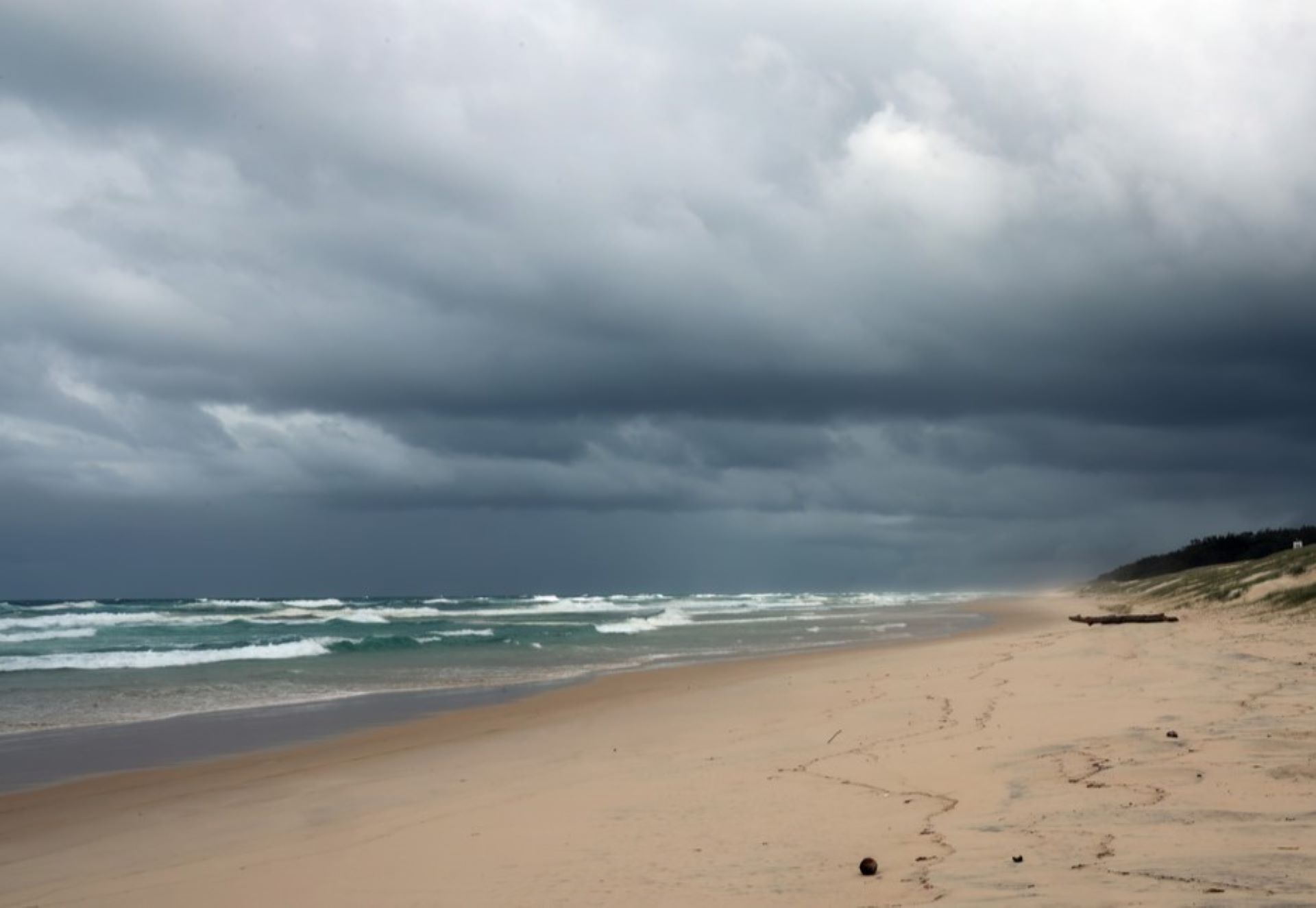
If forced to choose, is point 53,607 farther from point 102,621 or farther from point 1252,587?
point 1252,587

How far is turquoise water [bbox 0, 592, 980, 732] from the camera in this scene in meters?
20.7

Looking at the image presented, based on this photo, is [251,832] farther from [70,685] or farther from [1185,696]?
[70,685]

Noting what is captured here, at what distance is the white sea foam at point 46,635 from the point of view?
45.1 meters

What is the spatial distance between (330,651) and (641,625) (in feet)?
61.5

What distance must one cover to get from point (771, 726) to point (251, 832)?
6.24m

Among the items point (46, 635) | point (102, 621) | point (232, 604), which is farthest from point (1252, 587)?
point (232, 604)

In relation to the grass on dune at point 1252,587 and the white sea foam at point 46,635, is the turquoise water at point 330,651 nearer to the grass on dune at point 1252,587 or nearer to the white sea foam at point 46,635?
the white sea foam at point 46,635

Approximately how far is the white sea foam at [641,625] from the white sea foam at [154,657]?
13.7m

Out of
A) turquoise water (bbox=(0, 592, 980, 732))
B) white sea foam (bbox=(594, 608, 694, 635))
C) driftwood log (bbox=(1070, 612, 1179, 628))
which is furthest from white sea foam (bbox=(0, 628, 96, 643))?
driftwood log (bbox=(1070, 612, 1179, 628))

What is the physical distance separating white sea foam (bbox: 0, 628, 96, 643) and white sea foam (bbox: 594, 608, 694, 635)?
79.6 feet

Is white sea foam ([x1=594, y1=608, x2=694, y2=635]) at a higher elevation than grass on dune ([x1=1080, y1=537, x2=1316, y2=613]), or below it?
below

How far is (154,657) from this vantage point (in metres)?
31.5

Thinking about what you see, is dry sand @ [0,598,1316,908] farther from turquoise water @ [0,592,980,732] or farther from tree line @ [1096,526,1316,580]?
tree line @ [1096,526,1316,580]

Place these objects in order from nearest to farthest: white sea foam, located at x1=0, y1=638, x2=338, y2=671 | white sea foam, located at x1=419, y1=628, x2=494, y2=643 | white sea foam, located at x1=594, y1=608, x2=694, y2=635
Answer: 1. white sea foam, located at x1=0, y1=638, x2=338, y2=671
2. white sea foam, located at x1=419, y1=628, x2=494, y2=643
3. white sea foam, located at x1=594, y1=608, x2=694, y2=635
